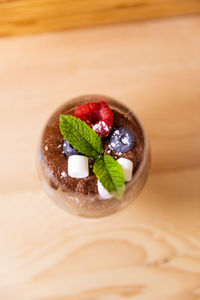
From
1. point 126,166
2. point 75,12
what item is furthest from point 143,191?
point 75,12

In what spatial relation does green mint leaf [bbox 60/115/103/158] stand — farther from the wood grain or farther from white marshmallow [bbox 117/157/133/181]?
the wood grain

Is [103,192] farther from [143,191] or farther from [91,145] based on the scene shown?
[143,191]

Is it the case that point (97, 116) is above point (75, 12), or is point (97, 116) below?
below

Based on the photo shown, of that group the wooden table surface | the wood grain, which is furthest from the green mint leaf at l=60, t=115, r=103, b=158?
the wood grain

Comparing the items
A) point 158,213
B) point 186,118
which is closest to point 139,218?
point 158,213

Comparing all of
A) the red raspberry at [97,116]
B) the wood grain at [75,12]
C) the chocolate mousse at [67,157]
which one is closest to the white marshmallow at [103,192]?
A: the chocolate mousse at [67,157]

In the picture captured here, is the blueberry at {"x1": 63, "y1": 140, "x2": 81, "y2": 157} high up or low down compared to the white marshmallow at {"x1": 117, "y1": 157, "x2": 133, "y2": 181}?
up
